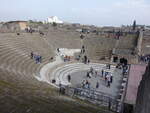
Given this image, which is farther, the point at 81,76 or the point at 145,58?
the point at 145,58

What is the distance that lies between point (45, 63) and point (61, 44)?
28.0 feet

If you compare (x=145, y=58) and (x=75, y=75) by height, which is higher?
(x=145, y=58)

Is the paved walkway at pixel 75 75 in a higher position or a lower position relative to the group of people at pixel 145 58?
lower

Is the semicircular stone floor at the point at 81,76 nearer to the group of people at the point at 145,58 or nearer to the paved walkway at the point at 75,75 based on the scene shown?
the paved walkway at the point at 75,75

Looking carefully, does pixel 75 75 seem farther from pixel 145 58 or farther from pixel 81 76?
pixel 145 58

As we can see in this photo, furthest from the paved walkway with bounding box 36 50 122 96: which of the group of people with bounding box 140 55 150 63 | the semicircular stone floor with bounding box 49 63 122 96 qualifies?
the group of people with bounding box 140 55 150 63

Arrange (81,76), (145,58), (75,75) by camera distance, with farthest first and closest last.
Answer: (145,58) < (75,75) < (81,76)

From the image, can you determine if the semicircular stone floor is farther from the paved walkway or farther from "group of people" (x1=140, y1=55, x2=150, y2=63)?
"group of people" (x1=140, y1=55, x2=150, y2=63)

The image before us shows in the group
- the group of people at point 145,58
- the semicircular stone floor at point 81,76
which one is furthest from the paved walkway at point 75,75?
the group of people at point 145,58

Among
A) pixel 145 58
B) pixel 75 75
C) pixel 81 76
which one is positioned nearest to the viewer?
pixel 81 76

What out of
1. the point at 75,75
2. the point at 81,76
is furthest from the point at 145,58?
the point at 75,75

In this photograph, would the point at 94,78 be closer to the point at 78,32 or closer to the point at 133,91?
the point at 133,91

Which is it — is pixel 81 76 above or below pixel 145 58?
below

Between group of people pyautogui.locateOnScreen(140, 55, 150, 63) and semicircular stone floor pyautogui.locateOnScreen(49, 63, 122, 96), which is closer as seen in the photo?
semicircular stone floor pyautogui.locateOnScreen(49, 63, 122, 96)
